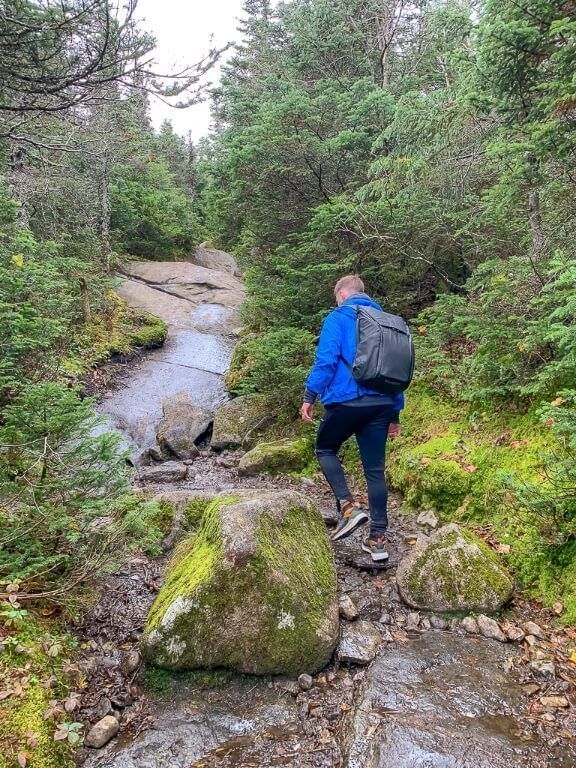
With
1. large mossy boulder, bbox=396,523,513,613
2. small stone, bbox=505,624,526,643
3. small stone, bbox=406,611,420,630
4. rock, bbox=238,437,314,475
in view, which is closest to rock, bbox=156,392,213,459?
rock, bbox=238,437,314,475

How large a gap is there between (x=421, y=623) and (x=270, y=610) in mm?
1264

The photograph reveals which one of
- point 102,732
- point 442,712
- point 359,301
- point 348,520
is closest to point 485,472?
point 348,520

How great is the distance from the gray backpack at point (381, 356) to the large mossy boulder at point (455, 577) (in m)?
1.49

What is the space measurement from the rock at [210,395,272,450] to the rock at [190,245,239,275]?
1861cm

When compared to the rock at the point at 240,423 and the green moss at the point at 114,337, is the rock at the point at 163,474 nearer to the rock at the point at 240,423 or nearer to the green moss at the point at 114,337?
the rock at the point at 240,423

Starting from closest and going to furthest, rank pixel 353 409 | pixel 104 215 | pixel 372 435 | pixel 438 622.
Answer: pixel 438 622
pixel 353 409
pixel 372 435
pixel 104 215

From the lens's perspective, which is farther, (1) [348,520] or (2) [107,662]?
(1) [348,520]

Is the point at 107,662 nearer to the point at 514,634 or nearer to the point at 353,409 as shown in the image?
the point at 353,409

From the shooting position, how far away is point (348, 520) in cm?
460

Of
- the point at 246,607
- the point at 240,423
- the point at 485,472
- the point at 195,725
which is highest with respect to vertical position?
the point at 485,472

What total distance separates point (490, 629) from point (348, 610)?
1.07 metres

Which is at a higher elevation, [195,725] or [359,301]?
[359,301]

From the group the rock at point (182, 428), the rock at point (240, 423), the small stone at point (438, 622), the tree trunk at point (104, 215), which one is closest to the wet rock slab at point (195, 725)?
the small stone at point (438, 622)

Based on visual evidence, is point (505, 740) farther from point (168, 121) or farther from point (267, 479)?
point (168, 121)
